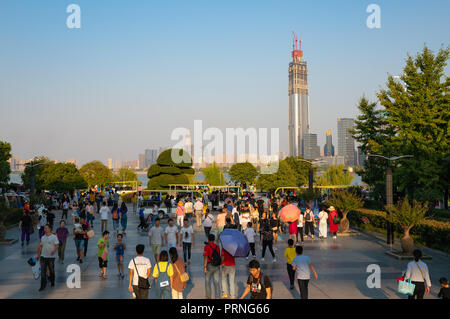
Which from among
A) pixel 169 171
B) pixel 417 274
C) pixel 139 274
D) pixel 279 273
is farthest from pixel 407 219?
pixel 169 171

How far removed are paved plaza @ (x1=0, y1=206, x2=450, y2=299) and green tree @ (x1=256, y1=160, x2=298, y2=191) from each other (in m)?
43.2

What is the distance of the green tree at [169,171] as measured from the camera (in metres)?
63.2

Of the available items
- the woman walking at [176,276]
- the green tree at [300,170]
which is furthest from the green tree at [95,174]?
the woman walking at [176,276]

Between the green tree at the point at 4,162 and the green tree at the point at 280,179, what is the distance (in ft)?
116

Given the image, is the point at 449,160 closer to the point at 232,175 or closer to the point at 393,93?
the point at 393,93

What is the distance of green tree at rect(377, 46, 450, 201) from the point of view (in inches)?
1125

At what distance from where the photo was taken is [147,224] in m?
25.2

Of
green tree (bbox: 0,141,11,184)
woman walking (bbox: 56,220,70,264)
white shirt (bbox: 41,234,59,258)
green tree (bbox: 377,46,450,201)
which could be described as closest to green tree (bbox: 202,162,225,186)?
green tree (bbox: 0,141,11,184)

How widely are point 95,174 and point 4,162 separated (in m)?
63.3

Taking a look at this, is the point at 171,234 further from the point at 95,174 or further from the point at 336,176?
the point at 95,174

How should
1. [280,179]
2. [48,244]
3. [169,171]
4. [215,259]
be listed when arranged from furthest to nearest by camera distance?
[280,179]
[169,171]
[48,244]
[215,259]

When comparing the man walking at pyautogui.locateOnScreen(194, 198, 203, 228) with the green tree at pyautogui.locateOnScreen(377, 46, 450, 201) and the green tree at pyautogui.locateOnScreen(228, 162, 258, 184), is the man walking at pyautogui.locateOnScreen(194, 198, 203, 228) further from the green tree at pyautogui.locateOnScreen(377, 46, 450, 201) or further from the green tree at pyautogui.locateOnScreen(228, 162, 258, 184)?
the green tree at pyautogui.locateOnScreen(228, 162, 258, 184)

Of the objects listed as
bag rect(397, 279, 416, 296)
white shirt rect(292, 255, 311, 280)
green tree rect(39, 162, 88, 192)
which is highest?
green tree rect(39, 162, 88, 192)

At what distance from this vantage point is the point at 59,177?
203 ft
